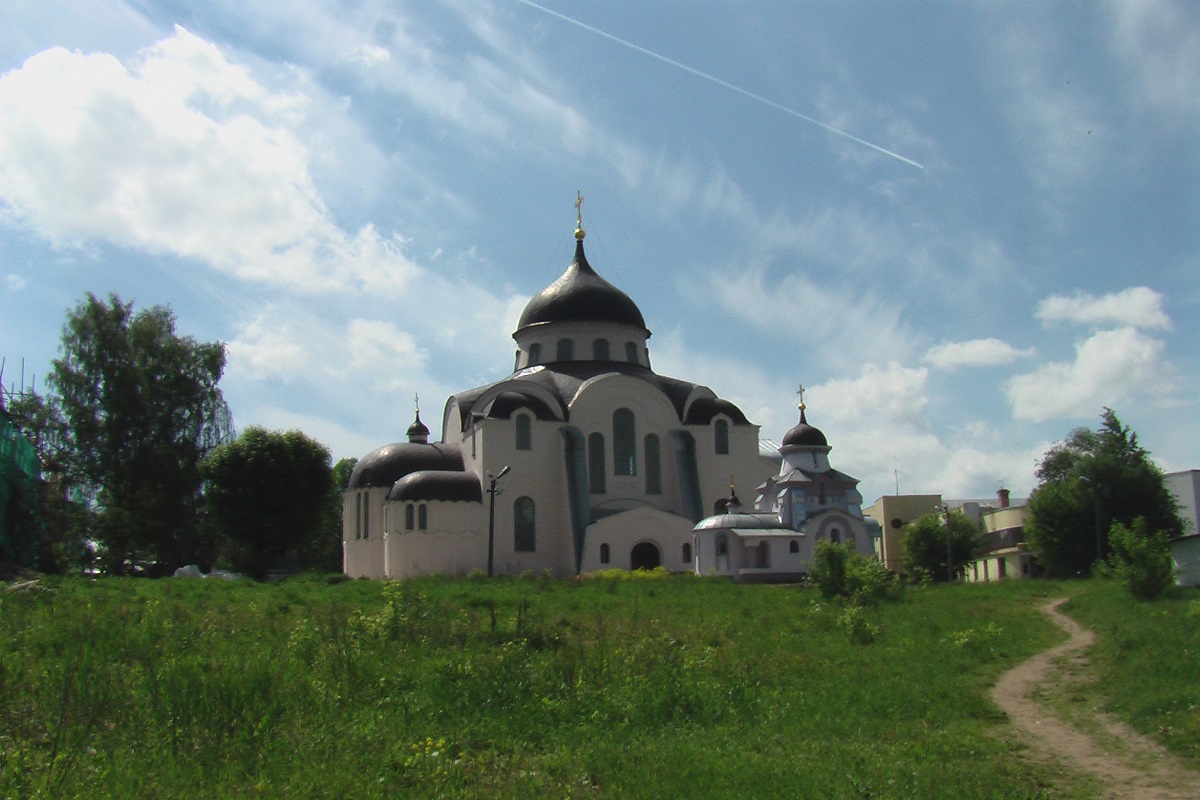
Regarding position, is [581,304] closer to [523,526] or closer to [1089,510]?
[523,526]

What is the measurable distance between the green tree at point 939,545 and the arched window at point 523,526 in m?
13.4

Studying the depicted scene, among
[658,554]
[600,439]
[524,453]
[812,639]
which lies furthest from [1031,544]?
[812,639]

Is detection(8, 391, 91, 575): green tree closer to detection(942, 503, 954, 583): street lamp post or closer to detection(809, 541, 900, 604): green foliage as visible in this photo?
detection(809, 541, 900, 604): green foliage

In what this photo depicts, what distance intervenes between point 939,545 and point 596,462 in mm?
12462

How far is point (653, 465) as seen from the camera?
39906mm

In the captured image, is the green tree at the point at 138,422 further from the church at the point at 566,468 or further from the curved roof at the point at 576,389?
the curved roof at the point at 576,389

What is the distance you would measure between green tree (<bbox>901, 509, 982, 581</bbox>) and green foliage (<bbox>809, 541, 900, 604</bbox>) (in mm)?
13937

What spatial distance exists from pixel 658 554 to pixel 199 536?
1667cm

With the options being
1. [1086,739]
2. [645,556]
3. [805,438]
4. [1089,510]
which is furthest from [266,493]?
[1086,739]

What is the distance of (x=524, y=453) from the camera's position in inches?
1495

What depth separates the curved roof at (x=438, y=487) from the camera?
3634 centimetres

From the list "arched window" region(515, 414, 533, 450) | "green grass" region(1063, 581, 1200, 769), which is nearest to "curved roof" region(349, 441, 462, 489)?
"arched window" region(515, 414, 533, 450)

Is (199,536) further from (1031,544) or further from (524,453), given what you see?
(1031,544)

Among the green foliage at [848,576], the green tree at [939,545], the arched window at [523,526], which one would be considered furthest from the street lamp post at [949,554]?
the arched window at [523,526]
